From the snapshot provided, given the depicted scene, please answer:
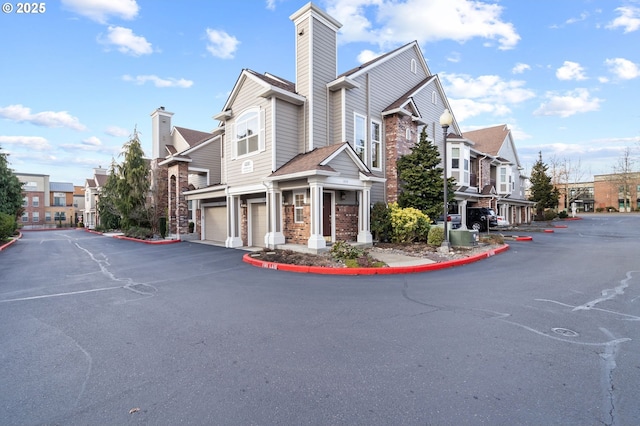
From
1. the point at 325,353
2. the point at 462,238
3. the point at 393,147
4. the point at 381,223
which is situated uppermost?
the point at 393,147

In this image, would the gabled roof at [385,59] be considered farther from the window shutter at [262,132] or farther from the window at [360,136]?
the window shutter at [262,132]

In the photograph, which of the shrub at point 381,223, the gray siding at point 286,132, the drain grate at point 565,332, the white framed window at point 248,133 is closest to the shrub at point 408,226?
the shrub at point 381,223

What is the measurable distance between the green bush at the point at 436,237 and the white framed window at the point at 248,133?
8041 millimetres

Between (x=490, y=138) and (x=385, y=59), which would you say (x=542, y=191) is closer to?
(x=490, y=138)

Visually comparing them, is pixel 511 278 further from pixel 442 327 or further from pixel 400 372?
pixel 400 372

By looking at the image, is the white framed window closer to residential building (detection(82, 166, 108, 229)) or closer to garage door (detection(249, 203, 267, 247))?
garage door (detection(249, 203, 267, 247))

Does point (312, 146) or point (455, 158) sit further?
point (455, 158)

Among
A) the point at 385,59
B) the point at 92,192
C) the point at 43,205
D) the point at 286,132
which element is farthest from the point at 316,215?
the point at 43,205

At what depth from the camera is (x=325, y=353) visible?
3.76 metres

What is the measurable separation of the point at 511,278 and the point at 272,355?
6598 mm

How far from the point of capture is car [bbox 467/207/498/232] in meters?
24.3

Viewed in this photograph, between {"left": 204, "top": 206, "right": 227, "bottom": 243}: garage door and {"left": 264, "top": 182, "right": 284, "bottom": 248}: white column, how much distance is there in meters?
5.42

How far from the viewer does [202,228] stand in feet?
64.4

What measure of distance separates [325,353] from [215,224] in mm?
16084
